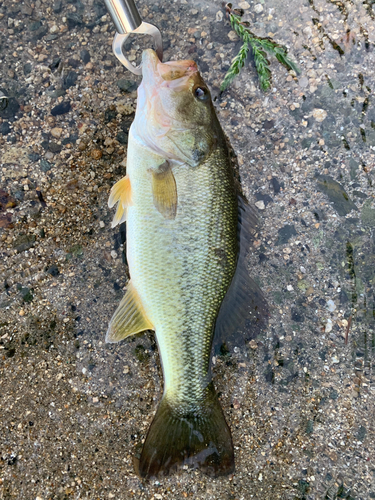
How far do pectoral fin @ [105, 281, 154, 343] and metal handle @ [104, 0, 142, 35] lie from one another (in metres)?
1.68

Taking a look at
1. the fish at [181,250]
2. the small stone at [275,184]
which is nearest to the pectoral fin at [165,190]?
the fish at [181,250]

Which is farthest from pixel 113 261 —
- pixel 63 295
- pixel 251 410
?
pixel 251 410

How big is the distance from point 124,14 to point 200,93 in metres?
0.66

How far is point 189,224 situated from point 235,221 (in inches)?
14.6

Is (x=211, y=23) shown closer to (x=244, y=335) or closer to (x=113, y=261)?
(x=113, y=261)

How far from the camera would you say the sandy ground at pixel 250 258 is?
102 inches

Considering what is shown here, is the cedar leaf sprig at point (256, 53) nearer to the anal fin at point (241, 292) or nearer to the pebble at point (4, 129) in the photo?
the anal fin at point (241, 292)

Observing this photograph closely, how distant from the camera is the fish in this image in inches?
88.7

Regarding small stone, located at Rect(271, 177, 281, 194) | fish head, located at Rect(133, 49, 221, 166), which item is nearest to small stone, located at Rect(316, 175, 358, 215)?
small stone, located at Rect(271, 177, 281, 194)

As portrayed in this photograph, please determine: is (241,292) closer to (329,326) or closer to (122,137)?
(329,326)

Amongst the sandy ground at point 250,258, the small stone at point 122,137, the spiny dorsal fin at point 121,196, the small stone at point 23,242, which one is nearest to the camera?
the spiny dorsal fin at point 121,196

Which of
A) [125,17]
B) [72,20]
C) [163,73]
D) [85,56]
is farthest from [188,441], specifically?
[72,20]

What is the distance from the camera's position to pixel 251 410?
2.69 m

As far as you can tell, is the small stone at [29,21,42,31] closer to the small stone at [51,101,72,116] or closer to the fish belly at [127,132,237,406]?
the small stone at [51,101,72,116]
